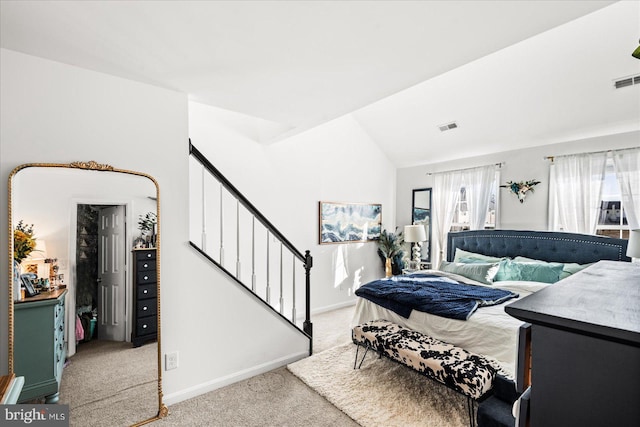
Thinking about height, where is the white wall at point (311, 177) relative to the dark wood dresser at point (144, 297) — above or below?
above

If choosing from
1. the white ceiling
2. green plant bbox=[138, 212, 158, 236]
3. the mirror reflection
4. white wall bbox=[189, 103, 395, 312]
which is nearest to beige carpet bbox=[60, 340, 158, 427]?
green plant bbox=[138, 212, 158, 236]

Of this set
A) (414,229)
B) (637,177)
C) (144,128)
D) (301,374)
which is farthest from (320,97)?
(637,177)

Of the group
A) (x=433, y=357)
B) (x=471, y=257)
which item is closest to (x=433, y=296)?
(x=433, y=357)

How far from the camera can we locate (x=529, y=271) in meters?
3.58

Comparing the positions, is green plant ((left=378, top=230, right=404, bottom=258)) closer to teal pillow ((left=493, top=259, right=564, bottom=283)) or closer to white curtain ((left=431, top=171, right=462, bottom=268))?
white curtain ((left=431, top=171, right=462, bottom=268))

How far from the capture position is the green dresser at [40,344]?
1.75 meters

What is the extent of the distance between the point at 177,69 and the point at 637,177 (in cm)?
454

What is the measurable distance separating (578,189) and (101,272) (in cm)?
483

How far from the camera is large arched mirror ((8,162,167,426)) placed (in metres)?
1.77

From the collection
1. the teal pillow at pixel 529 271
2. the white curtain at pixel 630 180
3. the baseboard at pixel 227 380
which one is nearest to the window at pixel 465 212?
the teal pillow at pixel 529 271

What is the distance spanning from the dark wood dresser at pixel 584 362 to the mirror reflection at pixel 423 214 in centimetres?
487

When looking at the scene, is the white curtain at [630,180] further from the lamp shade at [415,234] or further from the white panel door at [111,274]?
the white panel door at [111,274]

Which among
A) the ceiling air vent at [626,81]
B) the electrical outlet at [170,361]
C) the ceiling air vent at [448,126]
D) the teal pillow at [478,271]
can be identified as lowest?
the electrical outlet at [170,361]

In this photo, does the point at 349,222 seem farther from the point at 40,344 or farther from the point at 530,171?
the point at 40,344
